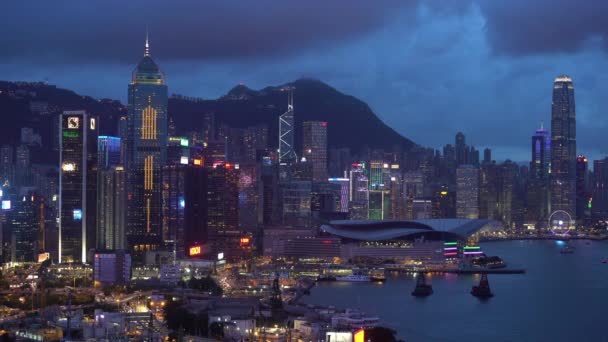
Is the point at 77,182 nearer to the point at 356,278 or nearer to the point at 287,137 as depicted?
the point at 356,278

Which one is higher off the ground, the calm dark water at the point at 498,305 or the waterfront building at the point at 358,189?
the waterfront building at the point at 358,189

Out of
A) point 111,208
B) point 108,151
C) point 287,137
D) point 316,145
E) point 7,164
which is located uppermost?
point 287,137

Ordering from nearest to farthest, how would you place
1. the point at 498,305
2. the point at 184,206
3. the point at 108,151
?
1. the point at 498,305
2. the point at 184,206
3. the point at 108,151

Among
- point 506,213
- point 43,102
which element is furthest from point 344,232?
point 506,213

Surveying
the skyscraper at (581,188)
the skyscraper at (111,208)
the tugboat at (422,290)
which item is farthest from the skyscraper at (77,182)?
the skyscraper at (581,188)

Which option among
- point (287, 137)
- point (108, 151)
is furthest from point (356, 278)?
point (287, 137)

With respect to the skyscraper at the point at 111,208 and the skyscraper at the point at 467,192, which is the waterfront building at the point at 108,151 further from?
the skyscraper at the point at 467,192

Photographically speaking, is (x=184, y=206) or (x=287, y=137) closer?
(x=184, y=206)
